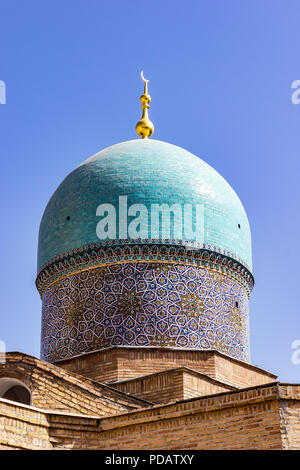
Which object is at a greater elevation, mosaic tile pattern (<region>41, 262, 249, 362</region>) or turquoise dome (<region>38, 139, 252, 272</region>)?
turquoise dome (<region>38, 139, 252, 272</region>)

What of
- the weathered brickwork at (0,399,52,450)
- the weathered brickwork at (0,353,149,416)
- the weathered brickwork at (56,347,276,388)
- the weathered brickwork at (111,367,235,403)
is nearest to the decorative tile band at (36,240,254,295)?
the weathered brickwork at (56,347,276,388)

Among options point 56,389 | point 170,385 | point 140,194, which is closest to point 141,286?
point 140,194

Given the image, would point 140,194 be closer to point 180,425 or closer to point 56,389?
point 56,389

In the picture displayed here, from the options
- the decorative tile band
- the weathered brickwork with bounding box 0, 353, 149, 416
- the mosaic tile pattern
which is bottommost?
the weathered brickwork with bounding box 0, 353, 149, 416

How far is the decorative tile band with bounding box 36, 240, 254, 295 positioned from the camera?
408 inches

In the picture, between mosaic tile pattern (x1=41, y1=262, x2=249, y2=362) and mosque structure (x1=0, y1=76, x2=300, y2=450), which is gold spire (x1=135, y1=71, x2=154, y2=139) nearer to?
mosque structure (x1=0, y1=76, x2=300, y2=450)

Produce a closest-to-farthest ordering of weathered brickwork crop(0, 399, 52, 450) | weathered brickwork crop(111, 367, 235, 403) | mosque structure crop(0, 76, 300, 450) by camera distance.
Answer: weathered brickwork crop(0, 399, 52, 450) < weathered brickwork crop(111, 367, 235, 403) < mosque structure crop(0, 76, 300, 450)

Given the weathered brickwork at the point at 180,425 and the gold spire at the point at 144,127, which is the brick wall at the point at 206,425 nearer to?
the weathered brickwork at the point at 180,425

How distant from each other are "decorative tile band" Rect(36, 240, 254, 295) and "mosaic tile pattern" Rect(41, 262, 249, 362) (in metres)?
0.08

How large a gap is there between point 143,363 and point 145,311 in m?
0.74

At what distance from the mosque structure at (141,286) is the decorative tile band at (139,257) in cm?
1

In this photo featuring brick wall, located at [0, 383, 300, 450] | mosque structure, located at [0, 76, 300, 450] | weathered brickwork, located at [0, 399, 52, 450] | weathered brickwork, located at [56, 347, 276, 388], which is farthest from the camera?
weathered brickwork, located at [56, 347, 276, 388]
